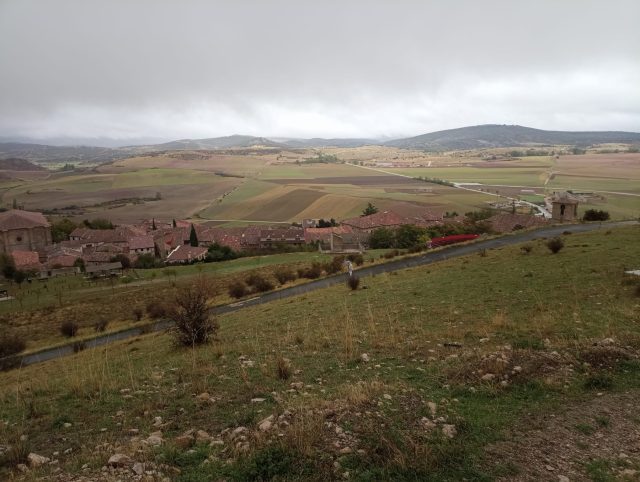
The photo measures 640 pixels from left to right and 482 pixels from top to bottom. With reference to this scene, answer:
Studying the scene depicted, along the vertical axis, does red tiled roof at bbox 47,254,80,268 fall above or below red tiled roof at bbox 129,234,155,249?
below

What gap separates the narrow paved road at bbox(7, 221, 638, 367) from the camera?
20.2 meters

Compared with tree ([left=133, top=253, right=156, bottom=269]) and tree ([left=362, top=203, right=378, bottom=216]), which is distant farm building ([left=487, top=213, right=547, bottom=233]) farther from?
tree ([left=133, top=253, right=156, bottom=269])

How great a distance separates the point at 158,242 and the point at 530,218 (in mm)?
57862

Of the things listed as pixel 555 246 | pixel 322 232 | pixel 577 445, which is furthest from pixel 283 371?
pixel 322 232

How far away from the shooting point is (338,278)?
90.2 ft

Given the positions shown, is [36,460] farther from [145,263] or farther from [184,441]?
[145,263]

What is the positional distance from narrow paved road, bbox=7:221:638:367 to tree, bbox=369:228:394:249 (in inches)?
893

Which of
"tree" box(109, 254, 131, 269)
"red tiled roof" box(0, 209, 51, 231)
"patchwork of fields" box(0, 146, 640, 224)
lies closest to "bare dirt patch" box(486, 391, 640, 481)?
"tree" box(109, 254, 131, 269)

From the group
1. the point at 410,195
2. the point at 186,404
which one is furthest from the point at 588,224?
the point at 410,195

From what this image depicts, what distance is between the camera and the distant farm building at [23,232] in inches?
2986

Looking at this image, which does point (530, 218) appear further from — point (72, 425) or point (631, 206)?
point (72, 425)

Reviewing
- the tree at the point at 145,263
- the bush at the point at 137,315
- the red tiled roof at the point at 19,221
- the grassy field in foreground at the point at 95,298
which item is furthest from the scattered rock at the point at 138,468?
the red tiled roof at the point at 19,221

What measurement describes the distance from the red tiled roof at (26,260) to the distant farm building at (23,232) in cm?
1120

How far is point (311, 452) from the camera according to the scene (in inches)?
190
